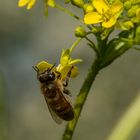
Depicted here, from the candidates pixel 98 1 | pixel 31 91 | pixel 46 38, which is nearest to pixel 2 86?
pixel 98 1

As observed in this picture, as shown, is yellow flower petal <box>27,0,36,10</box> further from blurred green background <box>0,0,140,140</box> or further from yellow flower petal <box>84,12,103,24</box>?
blurred green background <box>0,0,140,140</box>

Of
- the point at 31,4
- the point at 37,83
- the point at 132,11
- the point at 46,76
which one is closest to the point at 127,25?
the point at 132,11

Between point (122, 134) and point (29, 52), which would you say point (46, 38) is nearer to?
point (29, 52)

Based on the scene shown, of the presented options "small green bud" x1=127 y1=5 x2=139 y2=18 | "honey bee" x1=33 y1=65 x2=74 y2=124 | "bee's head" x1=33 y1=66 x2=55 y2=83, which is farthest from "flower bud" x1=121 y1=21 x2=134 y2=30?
"bee's head" x1=33 y1=66 x2=55 y2=83

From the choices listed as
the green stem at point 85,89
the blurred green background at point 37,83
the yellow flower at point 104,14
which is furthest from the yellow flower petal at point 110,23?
the blurred green background at point 37,83

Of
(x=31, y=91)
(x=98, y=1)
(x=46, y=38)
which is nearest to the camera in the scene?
(x=98, y=1)

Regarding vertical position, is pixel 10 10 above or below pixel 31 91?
above

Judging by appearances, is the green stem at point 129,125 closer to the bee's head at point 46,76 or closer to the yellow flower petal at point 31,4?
the bee's head at point 46,76

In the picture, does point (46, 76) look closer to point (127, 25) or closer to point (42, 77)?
point (42, 77)
